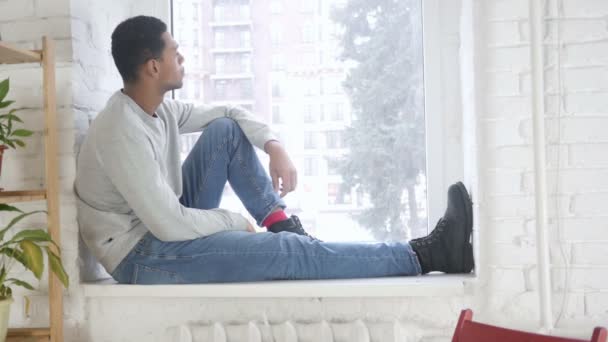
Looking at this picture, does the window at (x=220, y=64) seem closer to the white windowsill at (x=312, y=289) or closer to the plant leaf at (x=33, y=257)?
the white windowsill at (x=312, y=289)

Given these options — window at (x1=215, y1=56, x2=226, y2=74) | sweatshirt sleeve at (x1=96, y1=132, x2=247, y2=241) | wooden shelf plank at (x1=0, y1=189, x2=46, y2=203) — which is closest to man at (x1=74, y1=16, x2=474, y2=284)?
sweatshirt sleeve at (x1=96, y1=132, x2=247, y2=241)

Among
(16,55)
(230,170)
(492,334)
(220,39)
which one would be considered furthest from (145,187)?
(492,334)

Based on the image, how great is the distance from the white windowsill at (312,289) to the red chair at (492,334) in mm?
470

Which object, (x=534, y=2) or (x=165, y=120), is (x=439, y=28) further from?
(x=165, y=120)

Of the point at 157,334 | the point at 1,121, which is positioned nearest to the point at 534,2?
the point at 157,334

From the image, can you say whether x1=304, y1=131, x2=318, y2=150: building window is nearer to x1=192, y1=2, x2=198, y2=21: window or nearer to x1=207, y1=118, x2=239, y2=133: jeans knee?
x1=207, y1=118, x2=239, y2=133: jeans knee

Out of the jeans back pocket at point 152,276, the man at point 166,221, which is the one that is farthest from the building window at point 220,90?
the jeans back pocket at point 152,276

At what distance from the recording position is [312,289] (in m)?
2.00

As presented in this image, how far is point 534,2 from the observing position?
72.8 inches

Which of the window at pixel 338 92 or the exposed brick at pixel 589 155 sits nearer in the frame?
the exposed brick at pixel 589 155

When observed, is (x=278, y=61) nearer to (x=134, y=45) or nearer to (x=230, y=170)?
(x=230, y=170)

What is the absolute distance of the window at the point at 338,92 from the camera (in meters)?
2.47

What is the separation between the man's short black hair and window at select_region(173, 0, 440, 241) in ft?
1.47

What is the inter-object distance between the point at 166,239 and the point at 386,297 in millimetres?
650
